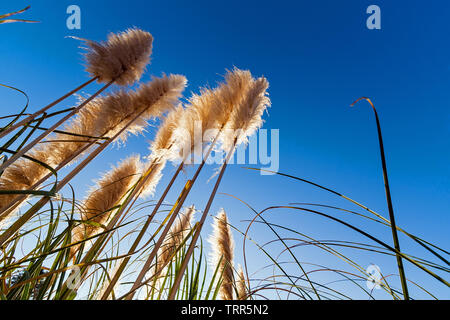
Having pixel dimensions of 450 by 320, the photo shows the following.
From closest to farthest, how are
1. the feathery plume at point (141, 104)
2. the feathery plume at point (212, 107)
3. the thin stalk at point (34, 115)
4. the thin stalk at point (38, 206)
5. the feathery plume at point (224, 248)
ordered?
the thin stalk at point (38, 206) < the thin stalk at point (34, 115) < the feathery plume at point (212, 107) < the feathery plume at point (224, 248) < the feathery plume at point (141, 104)

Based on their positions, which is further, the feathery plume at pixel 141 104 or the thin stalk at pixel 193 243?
the feathery plume at pixel 141 104

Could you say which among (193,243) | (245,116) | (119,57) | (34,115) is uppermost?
(119,57)

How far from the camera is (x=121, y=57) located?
2596 millimetres

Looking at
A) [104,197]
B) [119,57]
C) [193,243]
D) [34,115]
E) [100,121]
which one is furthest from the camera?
[119,57]

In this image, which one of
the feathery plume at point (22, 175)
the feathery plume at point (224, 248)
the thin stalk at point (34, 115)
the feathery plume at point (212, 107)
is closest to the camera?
the thin stalk at point (34, 115)

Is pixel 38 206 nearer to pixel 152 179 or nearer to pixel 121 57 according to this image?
pixel 152 179

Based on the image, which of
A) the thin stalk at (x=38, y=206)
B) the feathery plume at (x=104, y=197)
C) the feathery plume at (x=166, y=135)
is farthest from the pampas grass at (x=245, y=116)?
the thin stalk at (x=38, y=206)

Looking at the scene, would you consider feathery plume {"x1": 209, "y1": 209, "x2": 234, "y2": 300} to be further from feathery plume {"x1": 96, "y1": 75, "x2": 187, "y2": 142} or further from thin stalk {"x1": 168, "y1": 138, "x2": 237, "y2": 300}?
feathery plume {"x1": 96, "y1": 75, "x2": 187, "y2": 142}

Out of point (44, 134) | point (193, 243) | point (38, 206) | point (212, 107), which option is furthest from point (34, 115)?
point (193, 243)

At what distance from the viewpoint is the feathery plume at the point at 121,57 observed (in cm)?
255

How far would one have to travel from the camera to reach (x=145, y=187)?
252 cm

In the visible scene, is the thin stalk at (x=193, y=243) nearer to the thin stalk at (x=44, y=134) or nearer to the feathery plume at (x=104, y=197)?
the feathery plume at (x=104, y=197)

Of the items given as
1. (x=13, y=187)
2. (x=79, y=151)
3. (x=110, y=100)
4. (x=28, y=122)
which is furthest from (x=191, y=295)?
(x=110, y=100)
